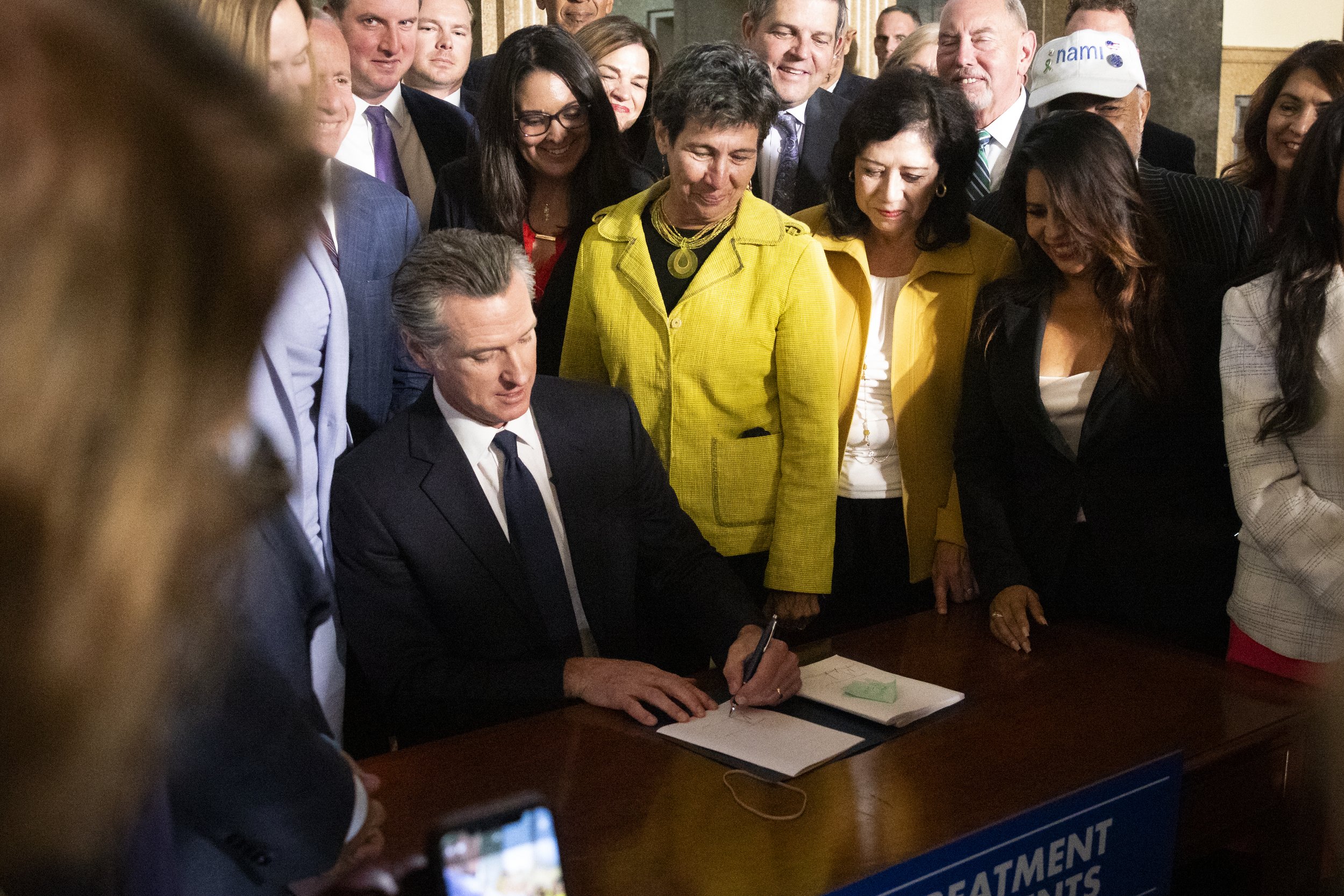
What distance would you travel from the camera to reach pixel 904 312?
2805mm

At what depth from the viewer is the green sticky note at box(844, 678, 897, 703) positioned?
2.07m

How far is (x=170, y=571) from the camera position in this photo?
57cm

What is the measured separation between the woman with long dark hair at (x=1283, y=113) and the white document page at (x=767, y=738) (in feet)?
6.05

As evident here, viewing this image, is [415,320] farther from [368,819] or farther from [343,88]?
[368,819]

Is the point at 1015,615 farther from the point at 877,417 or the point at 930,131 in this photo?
the point at 930,131

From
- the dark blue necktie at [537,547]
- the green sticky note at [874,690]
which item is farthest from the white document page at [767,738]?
the dark blue necktie at [537,547]

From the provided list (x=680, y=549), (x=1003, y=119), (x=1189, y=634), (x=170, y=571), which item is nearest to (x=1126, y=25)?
(x=1003, y=119)

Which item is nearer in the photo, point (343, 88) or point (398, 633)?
point (398, 633)

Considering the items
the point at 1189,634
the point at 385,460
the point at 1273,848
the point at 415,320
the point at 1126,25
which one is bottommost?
the point at 1273,848

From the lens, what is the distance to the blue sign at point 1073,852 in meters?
1.59

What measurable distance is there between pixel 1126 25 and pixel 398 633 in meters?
2.84

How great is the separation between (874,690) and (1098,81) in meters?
1.83

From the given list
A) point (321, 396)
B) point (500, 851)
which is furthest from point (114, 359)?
point (321, 396)

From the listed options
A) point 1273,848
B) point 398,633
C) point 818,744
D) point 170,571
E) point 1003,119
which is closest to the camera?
Result: point 170,571
